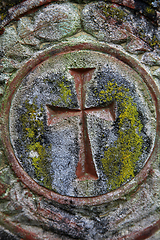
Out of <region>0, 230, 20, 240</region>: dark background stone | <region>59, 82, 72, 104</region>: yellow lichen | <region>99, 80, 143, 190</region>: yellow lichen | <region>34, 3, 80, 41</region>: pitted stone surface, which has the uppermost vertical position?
A: <region>34, 3, 80, 41</region>: pitted stone surface

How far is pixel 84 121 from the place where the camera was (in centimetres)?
154

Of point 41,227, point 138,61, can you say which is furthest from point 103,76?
point 41,227

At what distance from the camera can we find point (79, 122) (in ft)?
5.04

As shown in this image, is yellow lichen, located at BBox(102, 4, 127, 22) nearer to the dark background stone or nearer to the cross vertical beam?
the cross vertical beam

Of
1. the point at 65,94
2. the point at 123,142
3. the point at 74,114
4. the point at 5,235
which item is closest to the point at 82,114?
the point at 74,114

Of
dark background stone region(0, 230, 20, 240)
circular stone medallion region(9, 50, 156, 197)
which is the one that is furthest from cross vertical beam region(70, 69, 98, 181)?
dark background stone region(0, 230, 20, 240)

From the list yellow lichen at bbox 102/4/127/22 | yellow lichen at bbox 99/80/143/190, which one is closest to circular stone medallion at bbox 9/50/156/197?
yellow lichen at bbox 99/80/143/190

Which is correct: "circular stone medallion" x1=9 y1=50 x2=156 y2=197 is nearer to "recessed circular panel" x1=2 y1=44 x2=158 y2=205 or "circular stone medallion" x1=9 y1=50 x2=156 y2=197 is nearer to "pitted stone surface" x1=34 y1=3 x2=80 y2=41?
"recessed circular panel" x1=2 y1=44 x2=158 y2=205

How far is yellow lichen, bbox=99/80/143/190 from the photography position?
154cm

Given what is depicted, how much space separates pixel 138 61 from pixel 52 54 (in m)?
0.70

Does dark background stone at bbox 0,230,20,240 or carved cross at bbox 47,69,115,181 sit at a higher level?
carved cross at bbox 47,69,115,181

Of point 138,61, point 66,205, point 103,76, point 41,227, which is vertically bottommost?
point 41,227

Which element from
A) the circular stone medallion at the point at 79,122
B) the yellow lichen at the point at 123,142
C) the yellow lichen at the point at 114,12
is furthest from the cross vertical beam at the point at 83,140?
the yellow lichen at the point at 114,12

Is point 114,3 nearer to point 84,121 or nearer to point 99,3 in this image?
point 99,3
